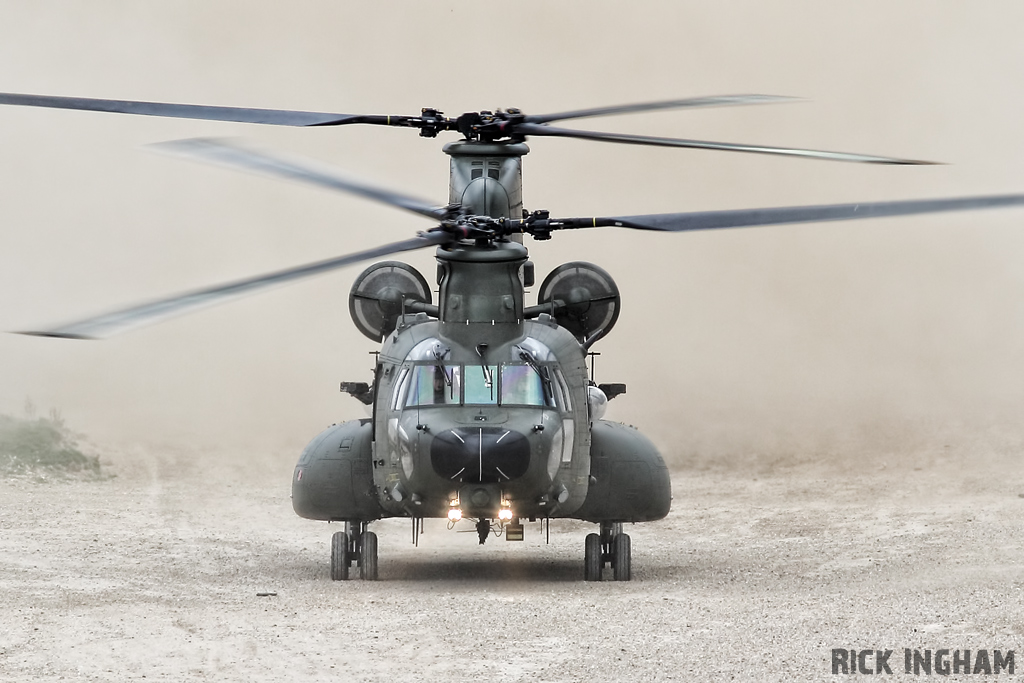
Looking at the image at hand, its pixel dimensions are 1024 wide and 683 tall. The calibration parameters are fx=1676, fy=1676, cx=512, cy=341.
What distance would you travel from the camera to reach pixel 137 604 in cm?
1536

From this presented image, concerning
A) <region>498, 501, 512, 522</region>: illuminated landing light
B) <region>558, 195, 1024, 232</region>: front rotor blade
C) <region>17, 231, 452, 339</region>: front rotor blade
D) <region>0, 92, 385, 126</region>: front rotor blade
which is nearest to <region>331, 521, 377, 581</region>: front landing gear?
<region>498, 501, 512, 522</region>: illuminated landing light

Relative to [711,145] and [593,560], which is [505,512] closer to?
[593,560]

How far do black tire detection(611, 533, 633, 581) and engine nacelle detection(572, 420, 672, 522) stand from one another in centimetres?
22

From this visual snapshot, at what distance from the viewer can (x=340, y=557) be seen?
1738cm

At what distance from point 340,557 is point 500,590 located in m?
1.87

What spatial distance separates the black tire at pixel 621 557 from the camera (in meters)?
17.5

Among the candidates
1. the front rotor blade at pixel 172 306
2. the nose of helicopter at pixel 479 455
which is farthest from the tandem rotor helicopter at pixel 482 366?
the front rotor blade at pixel 172 306

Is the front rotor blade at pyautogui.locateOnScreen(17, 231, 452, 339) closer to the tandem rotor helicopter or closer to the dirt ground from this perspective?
the tandem rotor helicopter

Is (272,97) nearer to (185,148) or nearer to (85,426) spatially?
(85,426)

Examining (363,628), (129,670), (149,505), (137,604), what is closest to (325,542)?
(149,505)

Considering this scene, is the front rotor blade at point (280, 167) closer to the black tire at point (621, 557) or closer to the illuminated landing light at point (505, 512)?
the illuminated landing light at point (505, 512)

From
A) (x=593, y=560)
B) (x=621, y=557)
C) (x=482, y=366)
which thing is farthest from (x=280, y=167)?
(x=621, y=557)

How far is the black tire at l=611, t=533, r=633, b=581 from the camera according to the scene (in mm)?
17453

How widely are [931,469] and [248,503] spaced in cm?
1141
